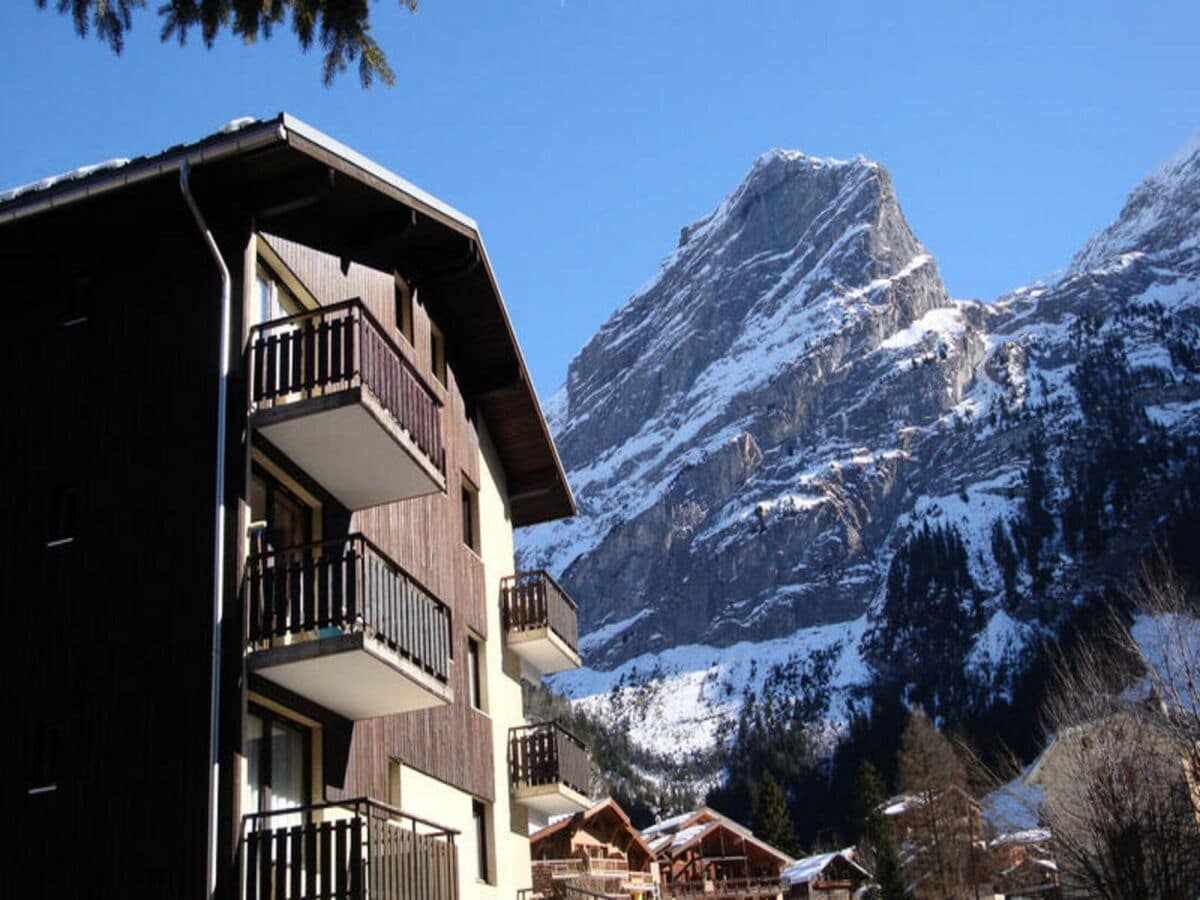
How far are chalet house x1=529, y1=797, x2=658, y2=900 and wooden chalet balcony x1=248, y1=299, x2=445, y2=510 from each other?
33.3m

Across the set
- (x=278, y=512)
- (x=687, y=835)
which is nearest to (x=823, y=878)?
(x=687, y=835)

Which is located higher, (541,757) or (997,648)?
(997,648)

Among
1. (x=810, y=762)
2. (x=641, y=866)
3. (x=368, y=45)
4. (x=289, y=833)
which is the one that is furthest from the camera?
(x=810, y=762)

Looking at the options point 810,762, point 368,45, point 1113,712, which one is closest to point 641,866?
point 1113,712

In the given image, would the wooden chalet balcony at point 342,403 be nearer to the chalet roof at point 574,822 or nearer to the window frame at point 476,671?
the window frame at point 476,671

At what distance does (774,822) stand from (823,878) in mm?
24218

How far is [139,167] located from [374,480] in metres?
4.25

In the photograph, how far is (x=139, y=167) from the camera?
593 inches

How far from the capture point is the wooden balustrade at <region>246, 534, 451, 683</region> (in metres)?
14.2

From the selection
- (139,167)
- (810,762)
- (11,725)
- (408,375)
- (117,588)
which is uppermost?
(810,762)

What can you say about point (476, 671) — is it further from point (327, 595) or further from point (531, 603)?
point (327, 595)

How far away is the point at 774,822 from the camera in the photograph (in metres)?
111

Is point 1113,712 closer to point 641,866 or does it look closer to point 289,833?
point 289,833

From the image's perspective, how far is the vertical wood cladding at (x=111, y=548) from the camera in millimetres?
13336
